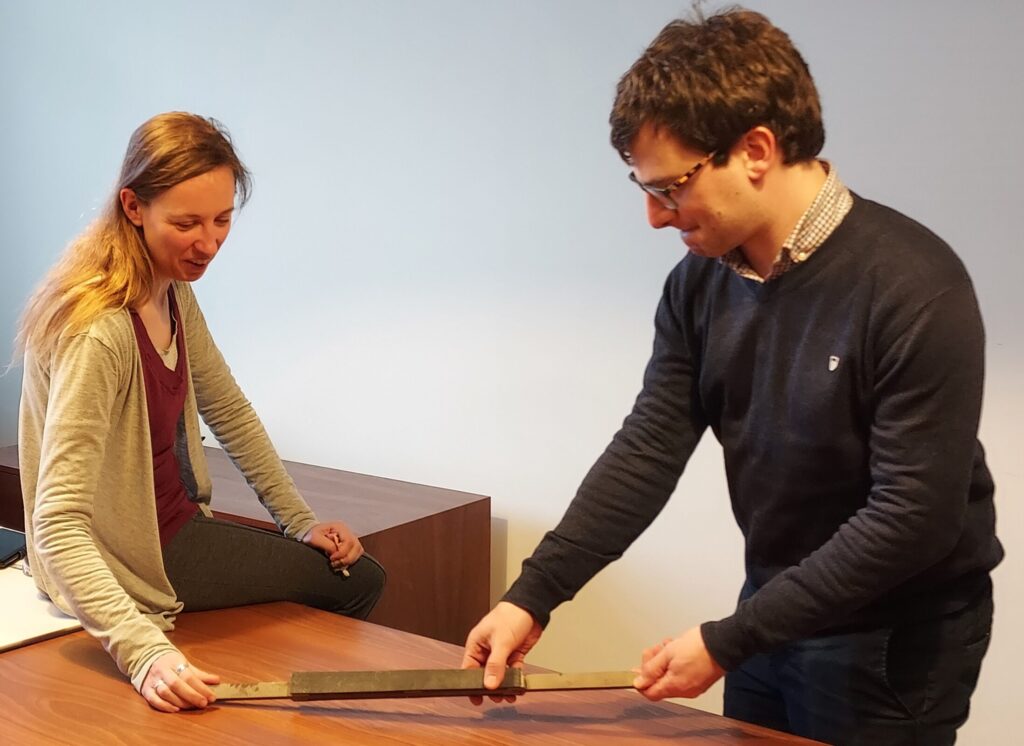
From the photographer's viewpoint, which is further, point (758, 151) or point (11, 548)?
point (11, 548)

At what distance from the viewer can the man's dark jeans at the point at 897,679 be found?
46.4 inches

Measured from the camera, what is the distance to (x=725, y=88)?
1057 mm

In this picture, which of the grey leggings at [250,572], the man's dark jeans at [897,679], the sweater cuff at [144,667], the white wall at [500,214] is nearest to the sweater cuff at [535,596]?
the man's dark jeans at [897,679]

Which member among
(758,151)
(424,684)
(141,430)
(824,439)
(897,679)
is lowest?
(424,684)

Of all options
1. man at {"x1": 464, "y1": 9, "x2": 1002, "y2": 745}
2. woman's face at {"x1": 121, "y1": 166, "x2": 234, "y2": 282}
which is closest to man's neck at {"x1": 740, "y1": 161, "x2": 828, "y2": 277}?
man at {"x1": 464, "y1": 9, "x2": 1002, "y2": 745}

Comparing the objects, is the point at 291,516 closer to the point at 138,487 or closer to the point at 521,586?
the point at 138,487

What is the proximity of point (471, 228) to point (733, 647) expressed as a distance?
4.80ft

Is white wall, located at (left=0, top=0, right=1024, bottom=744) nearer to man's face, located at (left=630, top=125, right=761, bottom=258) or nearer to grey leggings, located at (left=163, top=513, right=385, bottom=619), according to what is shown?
grey leggings, located at (left=163, top=513, right=385, bottom=619)

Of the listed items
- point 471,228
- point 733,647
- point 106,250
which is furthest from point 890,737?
point 471,228

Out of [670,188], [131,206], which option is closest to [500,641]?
[670,188]

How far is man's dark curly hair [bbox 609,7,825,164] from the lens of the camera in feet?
3.47

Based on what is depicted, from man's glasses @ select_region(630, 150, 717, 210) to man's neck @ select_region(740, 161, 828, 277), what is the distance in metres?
0.07

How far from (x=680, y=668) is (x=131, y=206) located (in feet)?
3.12

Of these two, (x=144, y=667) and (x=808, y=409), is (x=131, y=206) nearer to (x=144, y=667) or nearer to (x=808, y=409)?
(x=144, y=667)
